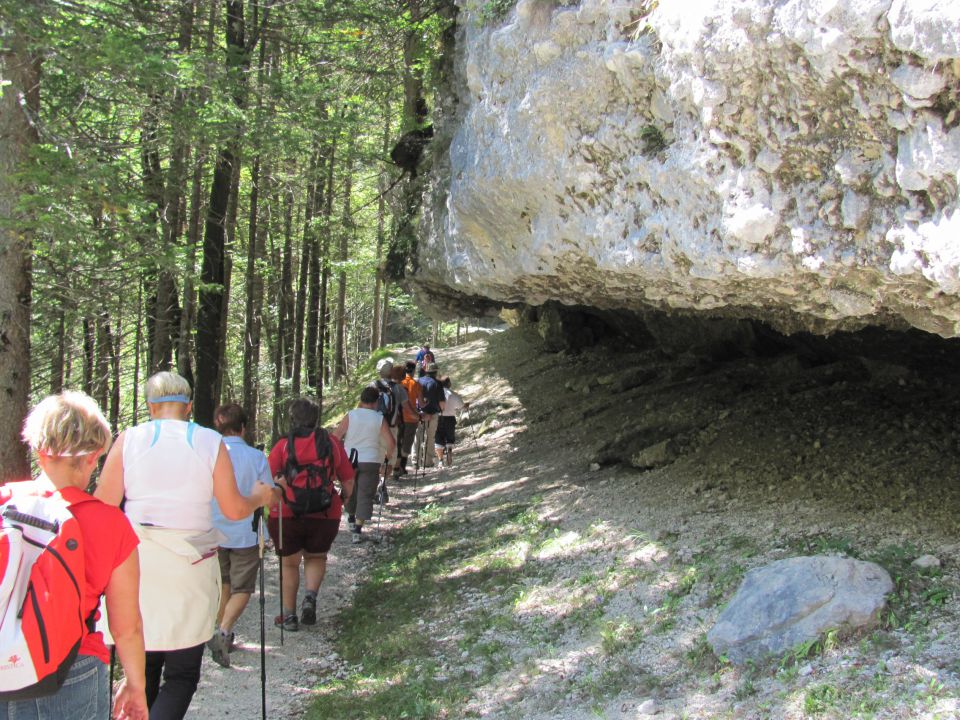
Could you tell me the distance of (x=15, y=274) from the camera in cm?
779

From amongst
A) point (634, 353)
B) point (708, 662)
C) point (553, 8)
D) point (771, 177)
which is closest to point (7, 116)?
point (553, 8)

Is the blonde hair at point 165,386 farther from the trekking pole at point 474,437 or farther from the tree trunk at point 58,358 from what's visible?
the trekking pole at point 474,437

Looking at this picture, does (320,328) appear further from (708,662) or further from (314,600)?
(708,662)

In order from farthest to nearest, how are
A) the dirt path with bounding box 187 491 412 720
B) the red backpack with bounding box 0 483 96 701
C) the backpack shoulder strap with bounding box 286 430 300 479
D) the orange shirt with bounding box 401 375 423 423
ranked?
the orange shirt with bounding box 401 375 423 423
the backpack shoulder strap with bounding box 286 430 300 479
the dirt path with bounding box 187 491 412 720
the red backpack with bounding box 0 483 96 701

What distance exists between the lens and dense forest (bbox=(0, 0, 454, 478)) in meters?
7.27

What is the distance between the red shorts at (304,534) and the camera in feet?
22.4

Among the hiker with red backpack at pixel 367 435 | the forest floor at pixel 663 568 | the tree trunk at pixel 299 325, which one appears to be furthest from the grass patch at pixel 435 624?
the tree trunk at pixel 299 325

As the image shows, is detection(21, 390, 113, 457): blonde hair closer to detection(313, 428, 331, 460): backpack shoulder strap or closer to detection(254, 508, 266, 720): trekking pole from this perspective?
detection(254, 508, 266, 720): trekking pole

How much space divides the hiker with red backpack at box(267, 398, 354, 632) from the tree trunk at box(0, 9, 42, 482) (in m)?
2.79

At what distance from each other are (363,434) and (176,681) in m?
5.25

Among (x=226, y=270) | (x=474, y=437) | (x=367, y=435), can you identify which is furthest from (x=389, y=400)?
(x=226, y=270)

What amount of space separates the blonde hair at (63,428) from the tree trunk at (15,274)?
5.39 m

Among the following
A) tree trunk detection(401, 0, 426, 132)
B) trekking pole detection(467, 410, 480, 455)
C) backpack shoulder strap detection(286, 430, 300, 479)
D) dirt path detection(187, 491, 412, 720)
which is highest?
tree trunk detection(401, 0, 426, 132)

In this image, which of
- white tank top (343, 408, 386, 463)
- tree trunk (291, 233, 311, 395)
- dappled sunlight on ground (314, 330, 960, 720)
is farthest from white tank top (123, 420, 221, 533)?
tree trunk (291, 233, 311, 395)
